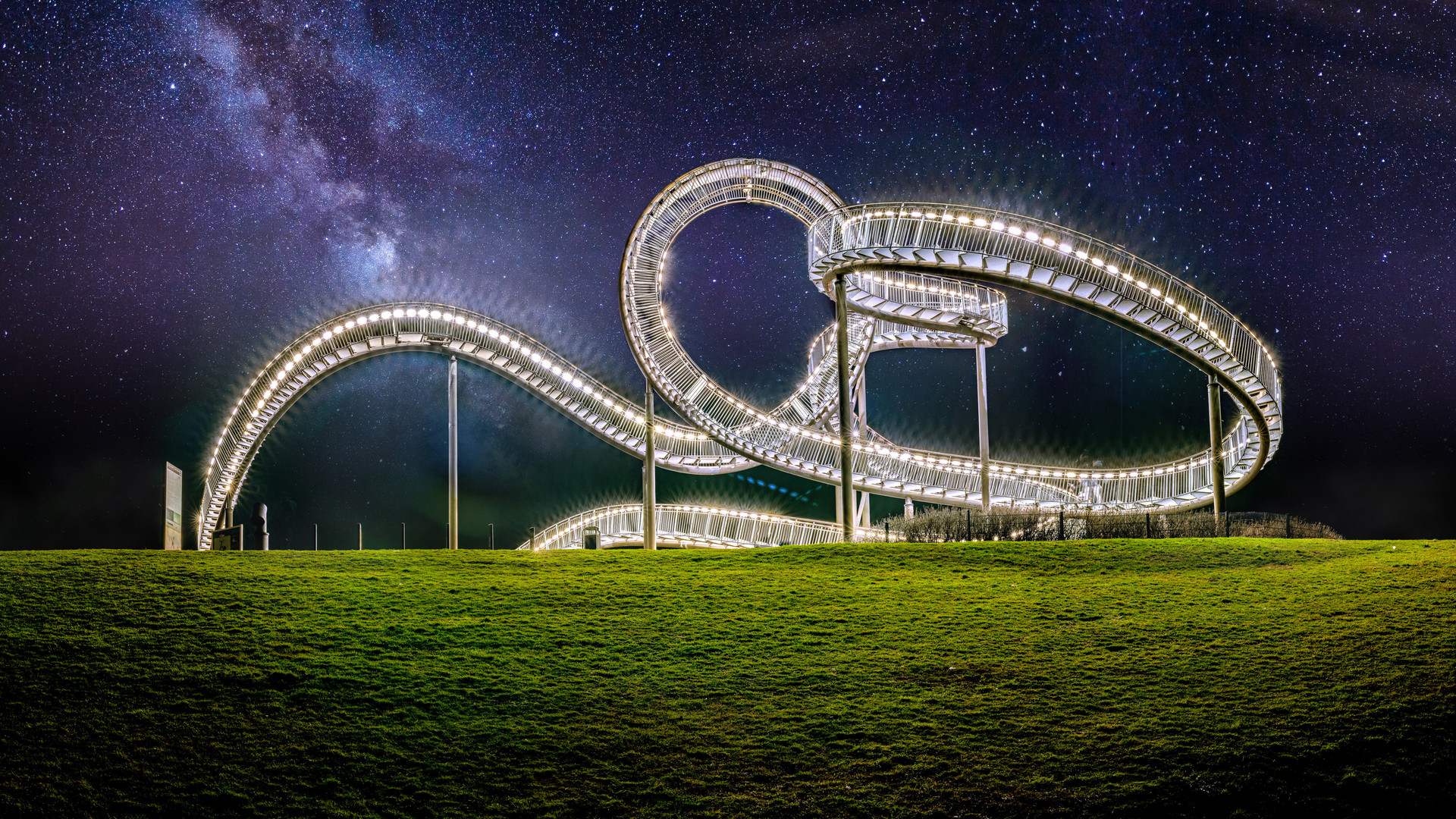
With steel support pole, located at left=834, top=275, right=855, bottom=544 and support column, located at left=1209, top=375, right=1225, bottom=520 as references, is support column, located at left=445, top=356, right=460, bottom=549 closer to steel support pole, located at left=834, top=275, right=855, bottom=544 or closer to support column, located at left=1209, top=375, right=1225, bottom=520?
steel support pole, located at left=834, top=275, right=855, bottom=544

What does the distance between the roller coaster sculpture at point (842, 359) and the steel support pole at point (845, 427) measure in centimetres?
6

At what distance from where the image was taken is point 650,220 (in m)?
31.3

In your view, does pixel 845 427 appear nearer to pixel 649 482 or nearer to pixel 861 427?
pixel 649 482

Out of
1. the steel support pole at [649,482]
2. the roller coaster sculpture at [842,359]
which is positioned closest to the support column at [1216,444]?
the roller coaster sculpture at [842,359]

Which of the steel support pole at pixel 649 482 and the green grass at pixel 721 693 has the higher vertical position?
the steel support pole at pixel 649 482

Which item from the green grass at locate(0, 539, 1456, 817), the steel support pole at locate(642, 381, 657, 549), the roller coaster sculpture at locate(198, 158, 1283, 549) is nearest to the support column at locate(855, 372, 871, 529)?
the roller coaster sculpture at locate(198, 158, 1283, 549)

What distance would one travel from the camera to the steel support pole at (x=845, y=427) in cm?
2345

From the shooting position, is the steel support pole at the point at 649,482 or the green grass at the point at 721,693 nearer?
the green grass at the point at 721,693

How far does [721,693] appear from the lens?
10469 mm

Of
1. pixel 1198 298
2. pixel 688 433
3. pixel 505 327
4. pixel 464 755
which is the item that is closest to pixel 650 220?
pixel 505 327

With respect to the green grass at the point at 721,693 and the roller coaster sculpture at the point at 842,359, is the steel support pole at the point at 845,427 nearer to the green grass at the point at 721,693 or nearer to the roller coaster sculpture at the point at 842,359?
the roller coaster sculpture at the point at 842,359

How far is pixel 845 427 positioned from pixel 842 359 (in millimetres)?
1711

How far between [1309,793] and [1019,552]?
30.7 ft

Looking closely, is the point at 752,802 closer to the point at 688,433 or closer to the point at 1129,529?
the point at 1129,529
